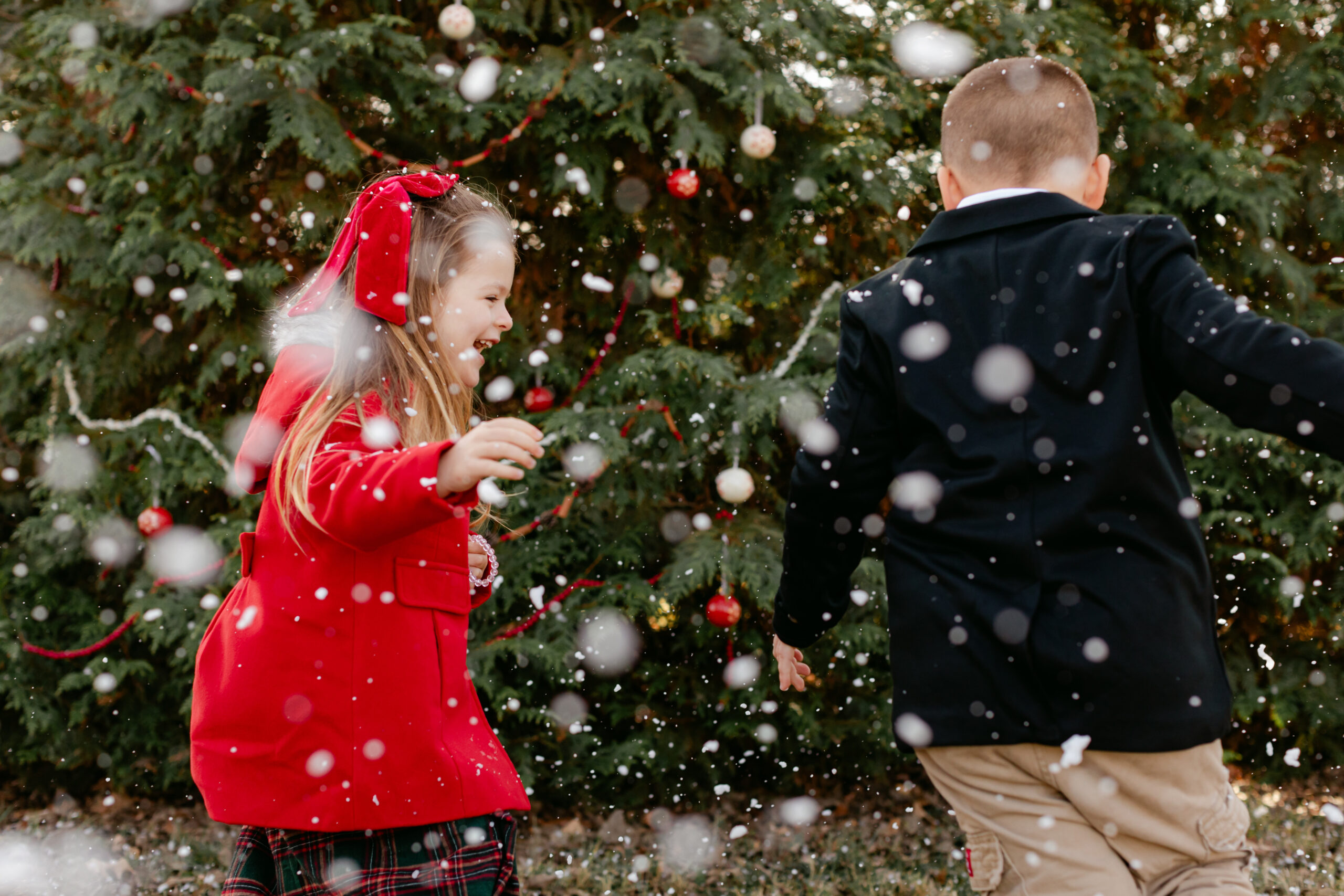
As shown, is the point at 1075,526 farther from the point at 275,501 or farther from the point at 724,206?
the point at 724,206

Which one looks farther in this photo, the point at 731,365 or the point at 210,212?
the point at 210,212

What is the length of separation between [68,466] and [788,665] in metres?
3.20

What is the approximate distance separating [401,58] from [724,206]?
4.32ft

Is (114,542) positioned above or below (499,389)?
below

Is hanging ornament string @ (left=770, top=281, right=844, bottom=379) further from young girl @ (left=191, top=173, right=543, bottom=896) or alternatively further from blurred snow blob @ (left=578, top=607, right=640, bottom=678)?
young girl @ (left=191, top=173, right=543, bottom=896)

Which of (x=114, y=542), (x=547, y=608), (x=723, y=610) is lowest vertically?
A: (x=114, y=542)

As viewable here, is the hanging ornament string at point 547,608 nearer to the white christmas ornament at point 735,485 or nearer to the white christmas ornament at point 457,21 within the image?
the white christmas ornament at point 735,485

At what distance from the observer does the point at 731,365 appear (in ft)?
11.2

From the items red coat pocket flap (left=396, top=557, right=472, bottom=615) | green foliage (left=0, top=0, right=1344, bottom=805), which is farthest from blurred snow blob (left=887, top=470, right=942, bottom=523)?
green foliage (left=0, top=0, right=1344, bottom=805)

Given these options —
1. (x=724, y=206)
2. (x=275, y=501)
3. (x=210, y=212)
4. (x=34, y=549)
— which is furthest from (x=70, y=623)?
(x=724, y=206)

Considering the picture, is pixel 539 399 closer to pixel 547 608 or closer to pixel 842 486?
pixel 547 608

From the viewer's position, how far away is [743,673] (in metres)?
3.63

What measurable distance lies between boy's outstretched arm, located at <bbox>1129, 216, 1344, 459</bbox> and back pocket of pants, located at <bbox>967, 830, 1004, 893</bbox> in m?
0.79

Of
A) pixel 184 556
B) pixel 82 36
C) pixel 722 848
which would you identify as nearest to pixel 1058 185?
pixel 722 848
